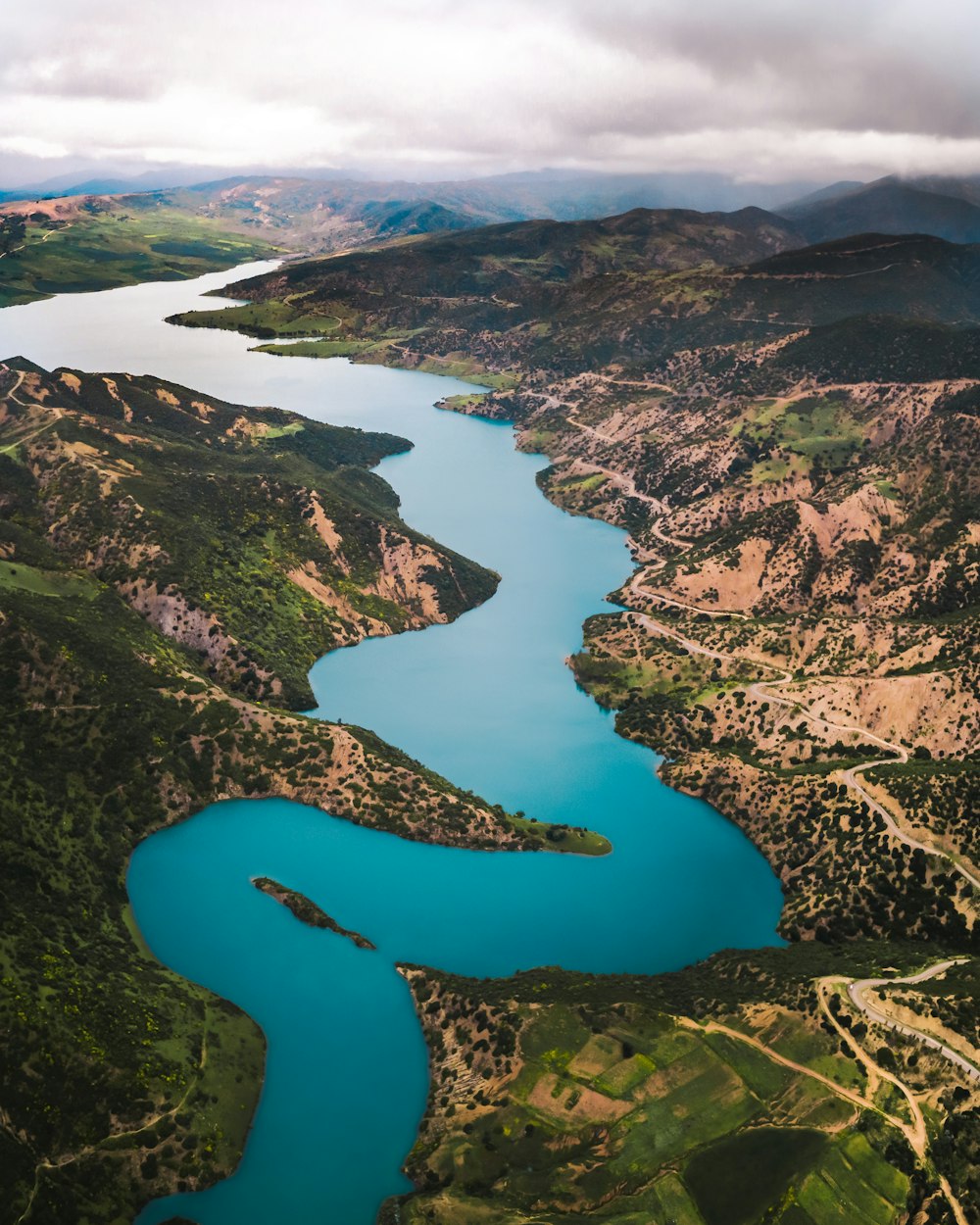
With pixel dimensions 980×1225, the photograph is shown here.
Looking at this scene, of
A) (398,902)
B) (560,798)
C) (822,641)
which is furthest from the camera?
(822,641)

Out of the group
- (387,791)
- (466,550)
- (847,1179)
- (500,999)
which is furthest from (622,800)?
(466,550)

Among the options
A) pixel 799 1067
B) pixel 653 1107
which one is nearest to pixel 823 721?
pixel 799 1067

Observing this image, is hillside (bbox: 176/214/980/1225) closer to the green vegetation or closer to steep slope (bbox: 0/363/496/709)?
the green vegetation

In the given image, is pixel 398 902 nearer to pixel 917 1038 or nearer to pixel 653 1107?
pixel 653 1107

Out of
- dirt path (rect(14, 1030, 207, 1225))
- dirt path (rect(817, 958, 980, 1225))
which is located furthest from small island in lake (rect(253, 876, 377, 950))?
dirt path (rect(817, 958, 980, 1225))

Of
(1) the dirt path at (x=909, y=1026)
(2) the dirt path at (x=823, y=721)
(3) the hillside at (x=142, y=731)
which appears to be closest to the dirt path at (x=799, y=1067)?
(1) the dirt path at (x=909, y=1026)

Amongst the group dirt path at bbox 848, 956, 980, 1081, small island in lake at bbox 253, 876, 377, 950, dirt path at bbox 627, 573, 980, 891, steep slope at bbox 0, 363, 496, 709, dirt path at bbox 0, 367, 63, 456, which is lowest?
small island in lake at bbox 253, 876, 377, 950

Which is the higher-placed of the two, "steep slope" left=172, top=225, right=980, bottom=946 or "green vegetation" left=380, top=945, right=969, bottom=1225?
"steep slope" left=172, top=225, right=980, bottom=946

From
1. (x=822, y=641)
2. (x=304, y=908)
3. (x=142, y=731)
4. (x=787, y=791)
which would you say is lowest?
(x=304, y=908)

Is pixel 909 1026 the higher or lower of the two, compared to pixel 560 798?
higher
